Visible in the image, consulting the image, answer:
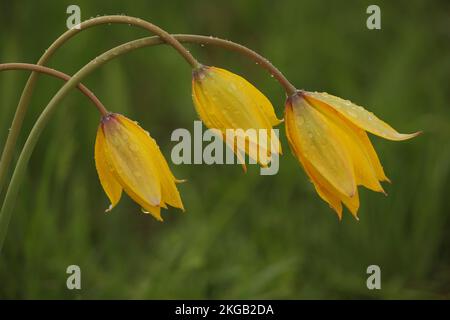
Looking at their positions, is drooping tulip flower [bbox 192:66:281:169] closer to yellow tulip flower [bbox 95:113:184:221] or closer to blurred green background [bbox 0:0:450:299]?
yellow tulip flower [bbox 95:113:184:221]

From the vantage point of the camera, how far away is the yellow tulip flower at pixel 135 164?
1523mm

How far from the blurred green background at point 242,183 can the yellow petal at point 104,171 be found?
0.93 m

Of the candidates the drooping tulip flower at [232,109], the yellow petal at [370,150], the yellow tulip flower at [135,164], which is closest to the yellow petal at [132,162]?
the yellow tulip flower at [135,164]

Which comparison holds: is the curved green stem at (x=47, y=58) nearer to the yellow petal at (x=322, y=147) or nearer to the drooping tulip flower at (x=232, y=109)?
the drooping tulip flower at (x=232, y=109)

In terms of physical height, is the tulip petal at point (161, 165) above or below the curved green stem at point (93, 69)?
below

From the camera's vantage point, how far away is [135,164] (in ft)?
5.01

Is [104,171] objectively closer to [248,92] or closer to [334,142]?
[248,92]

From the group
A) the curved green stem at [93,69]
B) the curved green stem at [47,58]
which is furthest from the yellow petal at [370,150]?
the curved green stem at [47,58]

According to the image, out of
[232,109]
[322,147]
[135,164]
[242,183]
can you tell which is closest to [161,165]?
[135,164]

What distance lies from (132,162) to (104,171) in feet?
0.32

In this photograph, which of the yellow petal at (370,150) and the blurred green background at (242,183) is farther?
the blurred green background at (242,183)

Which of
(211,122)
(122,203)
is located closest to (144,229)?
(122,203)

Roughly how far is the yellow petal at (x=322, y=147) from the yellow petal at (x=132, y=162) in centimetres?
24

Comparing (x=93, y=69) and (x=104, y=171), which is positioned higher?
(x=93, y=69)
